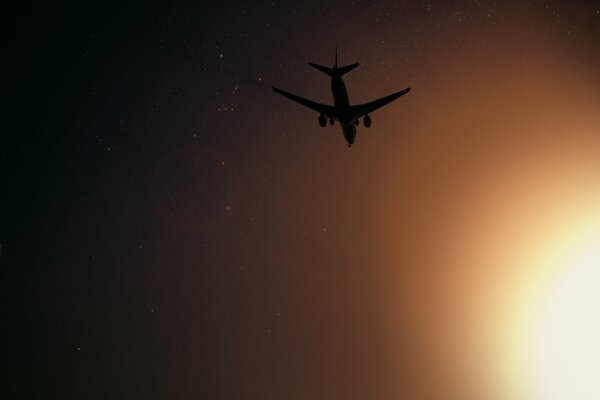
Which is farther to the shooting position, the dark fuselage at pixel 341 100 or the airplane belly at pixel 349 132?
the airplane belly at pixel 349 132

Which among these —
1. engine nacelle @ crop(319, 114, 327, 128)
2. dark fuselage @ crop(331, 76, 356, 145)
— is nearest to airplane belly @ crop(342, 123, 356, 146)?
dark fuselage @ crop(331, 76, 356, 145)

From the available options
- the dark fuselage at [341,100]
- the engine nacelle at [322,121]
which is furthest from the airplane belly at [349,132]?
the engine nacelle at [322,121]

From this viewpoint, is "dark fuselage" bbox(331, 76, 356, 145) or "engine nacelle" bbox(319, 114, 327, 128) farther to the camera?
"engine nacelle" bbox(319, 114, 327, 128)

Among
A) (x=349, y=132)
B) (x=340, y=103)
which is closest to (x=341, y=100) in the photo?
(x=340, y=103)

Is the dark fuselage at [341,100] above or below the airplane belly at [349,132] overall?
above

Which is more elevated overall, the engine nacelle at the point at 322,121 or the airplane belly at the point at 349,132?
the engine nacelle at the point at 322,121

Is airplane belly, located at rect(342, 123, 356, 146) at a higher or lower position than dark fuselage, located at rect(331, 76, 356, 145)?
lower

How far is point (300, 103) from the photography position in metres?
38.3

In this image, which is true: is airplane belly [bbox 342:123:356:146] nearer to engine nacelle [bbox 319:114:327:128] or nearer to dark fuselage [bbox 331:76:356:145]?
dark fuselage [bbox 331:76:356:145]

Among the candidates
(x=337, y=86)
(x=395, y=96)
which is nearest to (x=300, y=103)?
(x=337, y=86)

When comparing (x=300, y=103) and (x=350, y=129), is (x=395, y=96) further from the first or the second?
(x=300, y=103)

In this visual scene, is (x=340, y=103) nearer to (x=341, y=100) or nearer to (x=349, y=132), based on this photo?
(x=341, y=100)

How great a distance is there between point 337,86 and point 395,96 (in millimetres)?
3954

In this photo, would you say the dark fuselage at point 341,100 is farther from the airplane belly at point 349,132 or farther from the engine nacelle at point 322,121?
the engine nacelle at point 322,121
